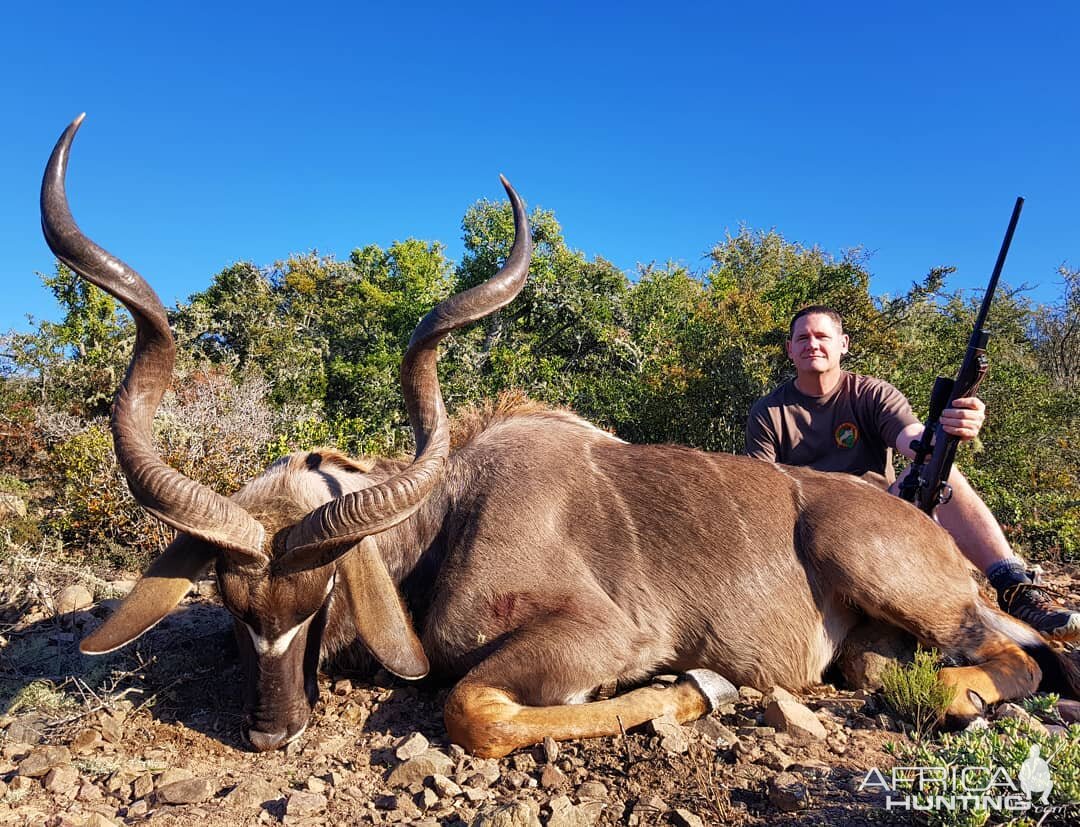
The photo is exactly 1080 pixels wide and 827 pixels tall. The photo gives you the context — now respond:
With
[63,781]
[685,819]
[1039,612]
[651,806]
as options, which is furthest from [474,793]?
[1039,612]

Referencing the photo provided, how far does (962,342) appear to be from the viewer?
888 cm

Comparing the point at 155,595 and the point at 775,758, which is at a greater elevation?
the point at 775,758

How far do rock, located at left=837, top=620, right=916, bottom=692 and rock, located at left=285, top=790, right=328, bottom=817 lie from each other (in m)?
2.52

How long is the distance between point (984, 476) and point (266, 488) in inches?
260

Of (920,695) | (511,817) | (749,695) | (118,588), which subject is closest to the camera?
(511,817)

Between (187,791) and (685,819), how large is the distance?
1793mm

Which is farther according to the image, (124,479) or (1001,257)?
(124,479)

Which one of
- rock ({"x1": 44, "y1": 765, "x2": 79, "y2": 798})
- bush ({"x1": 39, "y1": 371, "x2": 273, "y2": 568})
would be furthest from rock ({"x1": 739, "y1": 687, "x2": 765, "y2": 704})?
bush ({"x1": 39, "y1": 371, "x2": 273, "y2": 568})

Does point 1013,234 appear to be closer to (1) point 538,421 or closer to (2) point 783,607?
(2) point 783,607

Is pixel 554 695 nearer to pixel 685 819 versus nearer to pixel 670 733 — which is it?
pixel 670 733

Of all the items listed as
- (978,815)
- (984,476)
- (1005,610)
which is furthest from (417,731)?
(984,476)

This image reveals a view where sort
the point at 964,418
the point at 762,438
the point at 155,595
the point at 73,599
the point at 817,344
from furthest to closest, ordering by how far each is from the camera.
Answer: the point at 762,438
the point at 817,344
the point at 73,599
the point at 964,418
the point at 155,595

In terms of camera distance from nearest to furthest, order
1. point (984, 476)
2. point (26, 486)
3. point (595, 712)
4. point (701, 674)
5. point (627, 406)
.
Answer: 1. point (595, 712)
2. point (701, 674)
3. point (984, 476)
4. point (26, 486)
5. point (627, 406)

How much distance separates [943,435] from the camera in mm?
4344
